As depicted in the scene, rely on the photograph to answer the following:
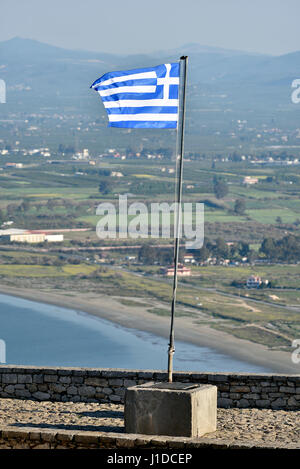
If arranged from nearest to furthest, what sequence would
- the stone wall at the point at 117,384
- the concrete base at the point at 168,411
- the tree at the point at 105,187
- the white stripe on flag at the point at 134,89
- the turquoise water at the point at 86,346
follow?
the concrete base at the point at 168,411 → the stone wall at the point at 117,384 → the white stripe on flag at the point at 134,89 → the turquoise water at the point at 86,346 → the tree at the point at 105,187

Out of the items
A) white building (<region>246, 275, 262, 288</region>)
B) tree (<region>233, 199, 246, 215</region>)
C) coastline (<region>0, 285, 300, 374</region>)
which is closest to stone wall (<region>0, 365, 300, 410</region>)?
coastline (<region>0, 285, 300, 374</region>)

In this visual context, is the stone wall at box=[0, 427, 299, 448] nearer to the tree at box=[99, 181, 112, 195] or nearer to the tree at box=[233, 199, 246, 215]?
the tree at box=[233, 199, 246, 215]

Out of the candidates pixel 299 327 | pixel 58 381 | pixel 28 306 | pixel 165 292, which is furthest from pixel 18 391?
pixel 165 292

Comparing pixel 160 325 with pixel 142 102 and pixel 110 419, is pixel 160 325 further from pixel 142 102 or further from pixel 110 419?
pixel 110 419

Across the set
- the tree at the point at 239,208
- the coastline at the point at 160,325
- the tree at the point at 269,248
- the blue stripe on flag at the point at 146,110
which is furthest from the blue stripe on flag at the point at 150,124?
the tree at the point at 239,208

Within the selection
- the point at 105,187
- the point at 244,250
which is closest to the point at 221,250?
the point at 244,250

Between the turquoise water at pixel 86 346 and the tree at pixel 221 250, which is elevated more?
the tree at pixel 221 250

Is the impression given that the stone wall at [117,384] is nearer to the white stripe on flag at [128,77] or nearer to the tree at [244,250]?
the white stripe on flag at [128,77]
